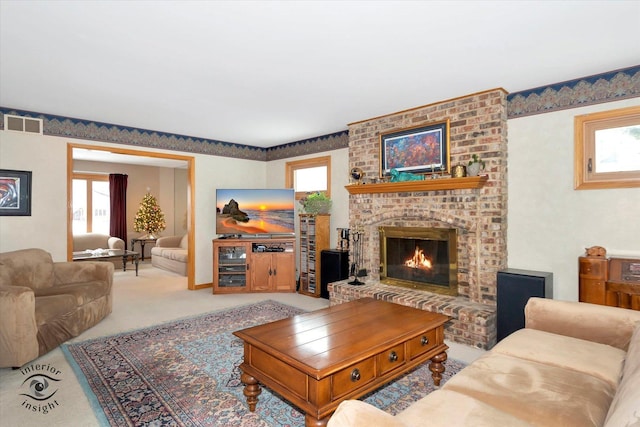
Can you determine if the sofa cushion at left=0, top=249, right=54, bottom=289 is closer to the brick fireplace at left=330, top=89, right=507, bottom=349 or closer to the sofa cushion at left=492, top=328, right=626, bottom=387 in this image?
the brick fireplace at left=330, top=89, right=507, bottom=349

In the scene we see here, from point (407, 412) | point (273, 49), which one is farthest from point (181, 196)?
point (407, 412)

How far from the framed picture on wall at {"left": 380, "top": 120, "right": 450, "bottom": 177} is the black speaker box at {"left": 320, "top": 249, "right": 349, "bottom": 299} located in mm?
1311

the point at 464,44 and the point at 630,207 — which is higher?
the point at 464,44

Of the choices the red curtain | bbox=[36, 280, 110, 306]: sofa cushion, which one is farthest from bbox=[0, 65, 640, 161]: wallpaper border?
the red curtain

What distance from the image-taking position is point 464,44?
2623 mm

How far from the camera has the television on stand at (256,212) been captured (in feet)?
19.4

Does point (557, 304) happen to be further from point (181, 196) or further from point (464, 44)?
point (181, 196)

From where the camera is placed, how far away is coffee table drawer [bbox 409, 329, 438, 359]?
2332mm

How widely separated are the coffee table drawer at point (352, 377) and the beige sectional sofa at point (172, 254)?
17.3 feet

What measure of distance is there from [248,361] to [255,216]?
12.7 ft

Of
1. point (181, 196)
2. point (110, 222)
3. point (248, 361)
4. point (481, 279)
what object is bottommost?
point (248, 361)

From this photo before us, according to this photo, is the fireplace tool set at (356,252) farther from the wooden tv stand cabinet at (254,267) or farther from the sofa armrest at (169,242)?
the sofa armrest at (169,242)

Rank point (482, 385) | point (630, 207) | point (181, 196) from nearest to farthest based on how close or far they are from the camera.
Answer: point (482, 385), point (630, 207), point (181, 196)

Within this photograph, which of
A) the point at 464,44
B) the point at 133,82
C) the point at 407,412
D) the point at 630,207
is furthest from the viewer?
the point at 133,82
